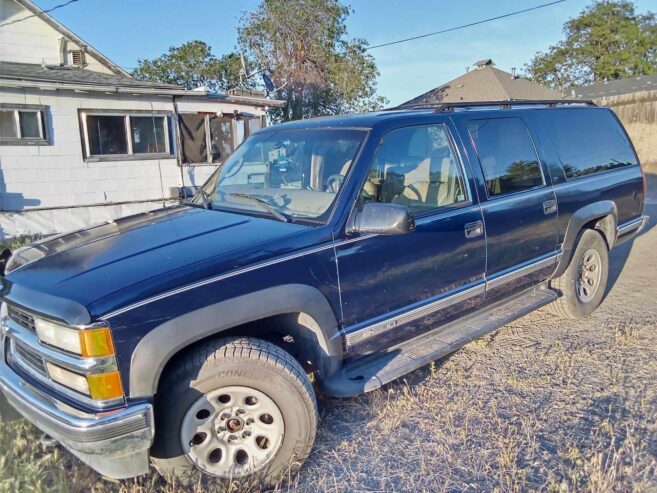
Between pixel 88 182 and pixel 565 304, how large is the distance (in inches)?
396

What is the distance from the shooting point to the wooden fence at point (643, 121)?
705 inches

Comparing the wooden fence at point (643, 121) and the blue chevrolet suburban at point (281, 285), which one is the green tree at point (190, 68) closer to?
the wooden fence at point (643, 121)

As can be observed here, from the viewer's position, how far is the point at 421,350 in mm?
3270

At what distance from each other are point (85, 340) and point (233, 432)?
2.92ft

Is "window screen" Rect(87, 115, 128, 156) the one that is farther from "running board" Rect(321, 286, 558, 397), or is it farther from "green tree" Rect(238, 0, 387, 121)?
"green tree" Rect(238, 0, 387, 121)

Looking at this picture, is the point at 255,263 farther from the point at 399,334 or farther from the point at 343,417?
the point at 343,417

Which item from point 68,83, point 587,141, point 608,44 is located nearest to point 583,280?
point 587,141

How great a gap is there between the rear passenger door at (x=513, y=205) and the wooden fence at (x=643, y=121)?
1670 centimetres

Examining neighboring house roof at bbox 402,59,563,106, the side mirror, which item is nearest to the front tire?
the side mirror

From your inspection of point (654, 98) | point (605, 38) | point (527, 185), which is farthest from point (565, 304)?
point (605, 38)

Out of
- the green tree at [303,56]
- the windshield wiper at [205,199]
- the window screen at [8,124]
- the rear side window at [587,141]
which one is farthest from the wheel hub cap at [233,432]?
the green tree at [303,56]

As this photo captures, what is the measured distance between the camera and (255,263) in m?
2.46

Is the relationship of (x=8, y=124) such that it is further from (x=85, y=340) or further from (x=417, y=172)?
(x=85, y=340)

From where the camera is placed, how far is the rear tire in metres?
4.60
